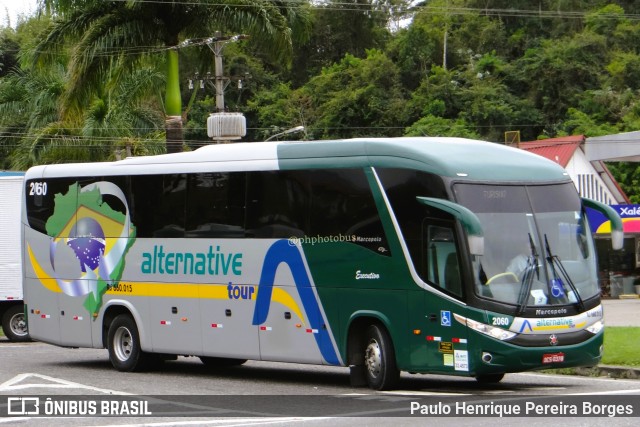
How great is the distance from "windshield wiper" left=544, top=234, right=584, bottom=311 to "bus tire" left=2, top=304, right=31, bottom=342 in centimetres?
1662

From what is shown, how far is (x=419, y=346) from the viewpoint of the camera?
15055mm

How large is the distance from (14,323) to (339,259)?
14126 millimetres

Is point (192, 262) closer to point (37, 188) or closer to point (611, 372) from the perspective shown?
point (37, 188)

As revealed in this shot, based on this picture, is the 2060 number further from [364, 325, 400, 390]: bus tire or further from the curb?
the curb

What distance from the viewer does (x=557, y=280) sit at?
48.7 feet

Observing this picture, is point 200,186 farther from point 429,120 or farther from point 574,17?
point 574,17

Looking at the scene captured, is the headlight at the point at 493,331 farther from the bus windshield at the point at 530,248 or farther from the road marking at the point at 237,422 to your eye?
the road marking at the point at 237,422

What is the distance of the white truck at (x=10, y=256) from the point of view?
1077 inches

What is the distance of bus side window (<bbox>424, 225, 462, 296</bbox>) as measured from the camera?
1466 centimetres

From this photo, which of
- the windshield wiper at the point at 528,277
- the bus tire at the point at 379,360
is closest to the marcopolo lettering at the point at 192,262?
the bus tire at the point at 379,360

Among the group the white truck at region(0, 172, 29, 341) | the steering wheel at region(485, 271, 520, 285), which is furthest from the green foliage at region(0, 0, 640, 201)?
the steering wheel at region(485, 271, 520, 285)

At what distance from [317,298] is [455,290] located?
8.51 feet

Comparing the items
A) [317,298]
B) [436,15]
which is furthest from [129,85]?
[436,15]

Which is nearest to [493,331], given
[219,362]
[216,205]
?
[216,205]
